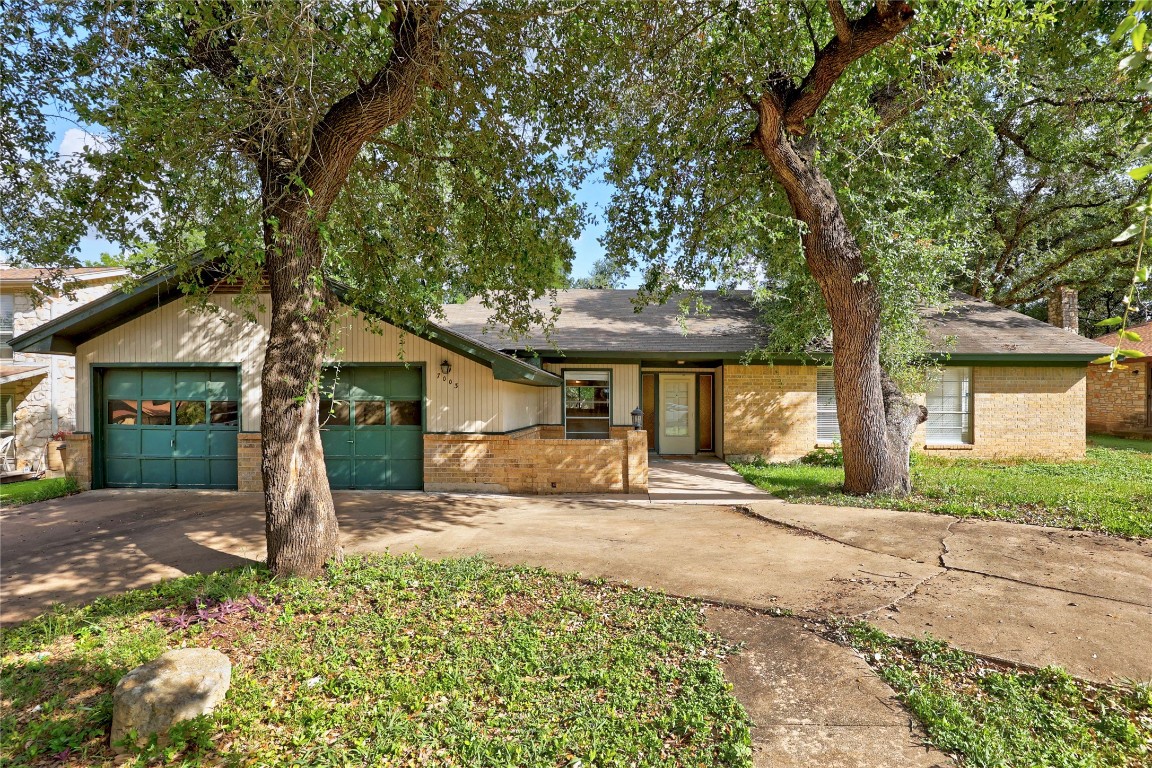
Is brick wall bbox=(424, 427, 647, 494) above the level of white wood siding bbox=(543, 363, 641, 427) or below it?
below

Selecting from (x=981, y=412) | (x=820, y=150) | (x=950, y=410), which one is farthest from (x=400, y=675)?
(x=981, y=412)

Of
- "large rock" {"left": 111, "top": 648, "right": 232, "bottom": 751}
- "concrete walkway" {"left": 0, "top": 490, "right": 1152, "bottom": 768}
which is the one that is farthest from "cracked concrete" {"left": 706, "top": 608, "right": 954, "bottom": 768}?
"large rock" {"left": 111, "top": 648, "right": 232, "bottom": 751}

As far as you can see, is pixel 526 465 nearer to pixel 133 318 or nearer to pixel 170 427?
pixel 170 427

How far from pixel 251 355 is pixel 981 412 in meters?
15.7

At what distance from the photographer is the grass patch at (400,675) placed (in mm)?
2912

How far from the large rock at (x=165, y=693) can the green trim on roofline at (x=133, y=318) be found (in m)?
5.41

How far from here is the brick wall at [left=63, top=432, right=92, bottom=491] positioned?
951 cm

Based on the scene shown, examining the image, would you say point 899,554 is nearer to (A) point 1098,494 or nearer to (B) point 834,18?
(A) point 1098,494

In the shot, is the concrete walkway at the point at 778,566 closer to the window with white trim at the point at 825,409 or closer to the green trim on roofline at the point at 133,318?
the green trim on roofline at the point at 133,318

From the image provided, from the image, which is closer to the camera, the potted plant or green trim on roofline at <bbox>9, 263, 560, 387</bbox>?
green trim on roofline at <bbox>9, 263, 560, 387</bbox>

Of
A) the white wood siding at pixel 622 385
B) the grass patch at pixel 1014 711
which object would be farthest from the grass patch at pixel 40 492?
the grass patch at pixel 1014 711

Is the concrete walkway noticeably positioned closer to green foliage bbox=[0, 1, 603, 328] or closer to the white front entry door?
green foliage bbox=[0, 1, 603, 328]

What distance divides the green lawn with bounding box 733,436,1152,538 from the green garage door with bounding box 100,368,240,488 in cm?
987

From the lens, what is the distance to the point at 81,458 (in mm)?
9555
